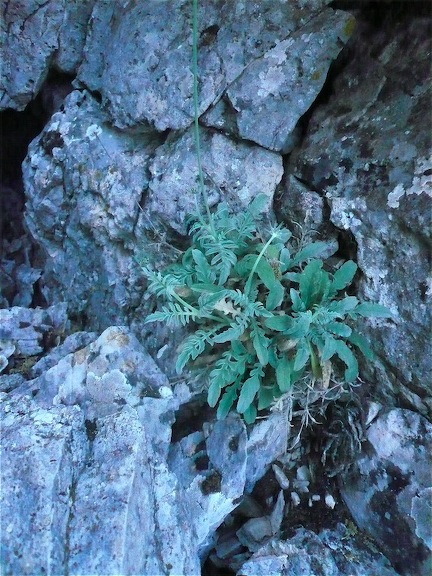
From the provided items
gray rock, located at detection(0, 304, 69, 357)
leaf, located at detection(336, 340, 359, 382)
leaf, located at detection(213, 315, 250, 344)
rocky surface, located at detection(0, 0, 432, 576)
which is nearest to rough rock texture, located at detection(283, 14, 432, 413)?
rocky surface, located at detection(0, 0, 432, 576)

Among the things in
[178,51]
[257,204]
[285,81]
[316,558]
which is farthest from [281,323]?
[178,51]

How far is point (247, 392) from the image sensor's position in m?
2.61

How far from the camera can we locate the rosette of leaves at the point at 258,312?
2564 millimetres

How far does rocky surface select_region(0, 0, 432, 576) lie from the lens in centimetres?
232

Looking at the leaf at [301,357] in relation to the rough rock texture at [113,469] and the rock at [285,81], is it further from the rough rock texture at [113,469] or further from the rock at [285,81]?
the rock at [285,81]

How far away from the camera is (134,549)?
2123 millimetres

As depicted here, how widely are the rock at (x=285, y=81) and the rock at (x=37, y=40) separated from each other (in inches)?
55.3

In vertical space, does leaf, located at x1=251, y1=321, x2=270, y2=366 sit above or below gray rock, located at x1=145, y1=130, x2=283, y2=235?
below

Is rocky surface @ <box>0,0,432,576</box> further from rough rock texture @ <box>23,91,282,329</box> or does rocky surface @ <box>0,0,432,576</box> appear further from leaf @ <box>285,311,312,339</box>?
leaf @ <box>285,311,312,339</box>

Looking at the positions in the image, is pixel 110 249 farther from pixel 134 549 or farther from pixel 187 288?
pixel 134 549

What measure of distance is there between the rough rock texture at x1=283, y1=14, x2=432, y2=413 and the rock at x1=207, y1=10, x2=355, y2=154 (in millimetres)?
163

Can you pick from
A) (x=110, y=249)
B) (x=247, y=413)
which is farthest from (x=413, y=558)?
(x=110, y=249)

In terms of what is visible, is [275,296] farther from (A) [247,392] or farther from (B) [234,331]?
(A) [247,392]

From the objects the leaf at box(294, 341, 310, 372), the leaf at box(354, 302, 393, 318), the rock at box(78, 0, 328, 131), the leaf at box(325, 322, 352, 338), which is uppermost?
the rock at box(78, 0, 328, 131)
